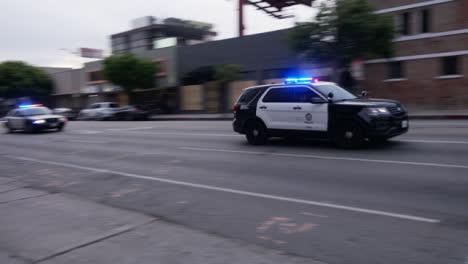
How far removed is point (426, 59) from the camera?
24.4m

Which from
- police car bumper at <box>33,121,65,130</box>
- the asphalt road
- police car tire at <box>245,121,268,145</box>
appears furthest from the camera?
police car bumper at <box>33,121,65,130</box>

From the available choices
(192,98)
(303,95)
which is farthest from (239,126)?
(192,98)

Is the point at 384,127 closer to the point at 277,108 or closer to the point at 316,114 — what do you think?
the point at 316,114

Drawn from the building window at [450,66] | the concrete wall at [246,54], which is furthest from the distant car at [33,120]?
the building window at [450,66]

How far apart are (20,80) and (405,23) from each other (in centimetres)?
4683

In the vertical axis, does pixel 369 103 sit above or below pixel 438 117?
above

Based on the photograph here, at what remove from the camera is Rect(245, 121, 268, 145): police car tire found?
38.5 feet

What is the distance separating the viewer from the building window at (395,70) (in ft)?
84.3

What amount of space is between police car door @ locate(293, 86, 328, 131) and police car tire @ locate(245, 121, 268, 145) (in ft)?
3.92

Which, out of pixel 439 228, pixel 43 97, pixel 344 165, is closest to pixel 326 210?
pixel 439 228

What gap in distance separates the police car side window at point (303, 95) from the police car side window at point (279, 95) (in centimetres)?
14

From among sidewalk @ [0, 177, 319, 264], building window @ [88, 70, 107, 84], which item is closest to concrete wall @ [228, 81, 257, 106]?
building window @ [88, 70, 107, 84]

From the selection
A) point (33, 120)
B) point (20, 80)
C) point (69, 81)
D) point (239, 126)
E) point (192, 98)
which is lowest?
point (239, 126)

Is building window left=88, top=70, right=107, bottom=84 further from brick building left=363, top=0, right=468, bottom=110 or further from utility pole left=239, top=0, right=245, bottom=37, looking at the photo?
brick building left=363, top=0, right=468, bottom=110
